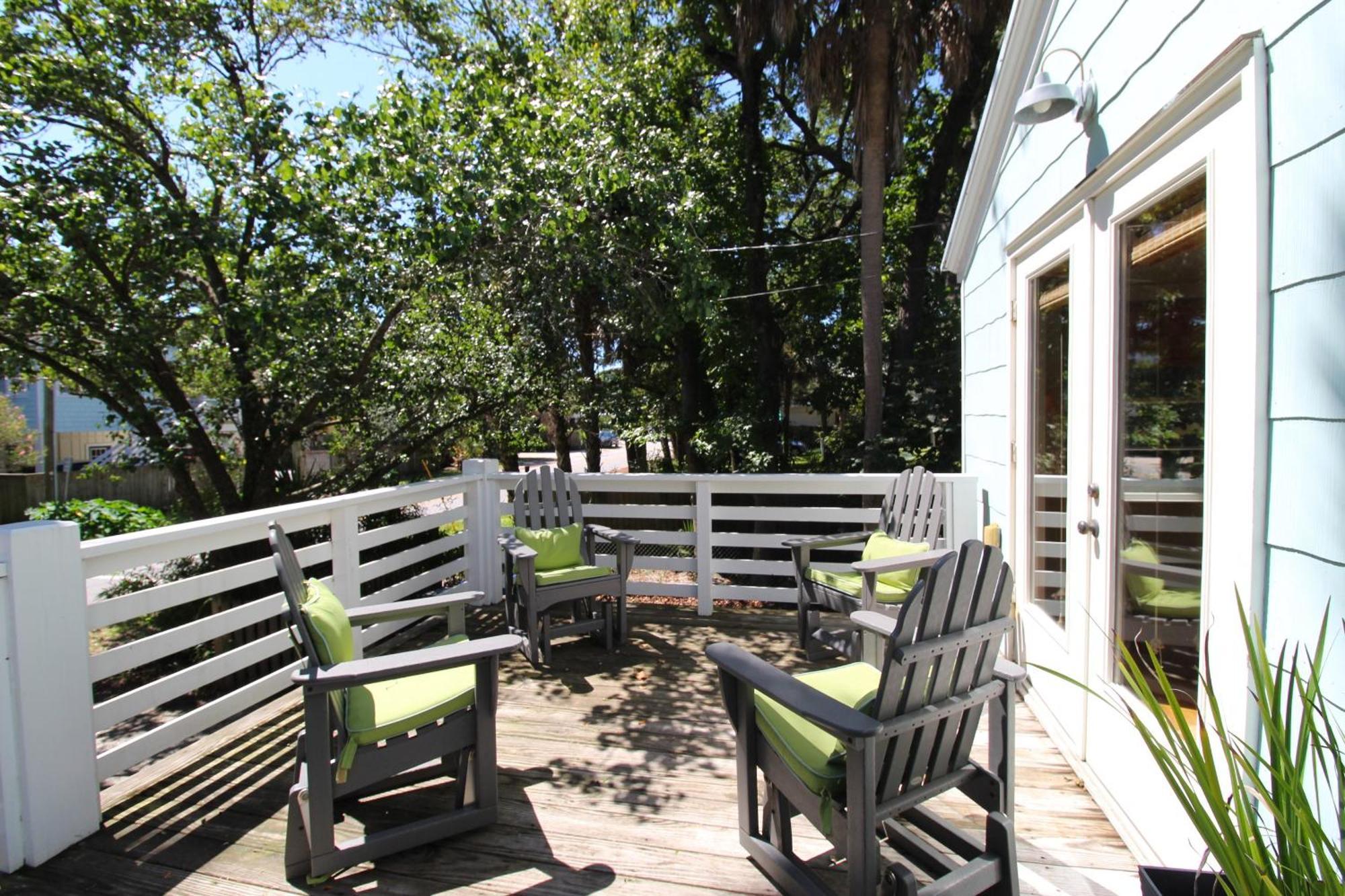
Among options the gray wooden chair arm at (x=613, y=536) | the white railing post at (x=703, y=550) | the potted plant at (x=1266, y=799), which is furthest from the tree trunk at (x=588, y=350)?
the potted plant at (x=1266, y=799)

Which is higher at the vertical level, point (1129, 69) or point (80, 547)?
point (1129, 69)

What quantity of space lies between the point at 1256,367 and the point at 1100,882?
144 centimetres

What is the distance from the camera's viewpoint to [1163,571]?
78.2 inches

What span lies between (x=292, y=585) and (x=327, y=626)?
0.16 metres

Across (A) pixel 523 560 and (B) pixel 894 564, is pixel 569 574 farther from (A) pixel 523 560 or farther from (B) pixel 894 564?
(B) pixel 894 564

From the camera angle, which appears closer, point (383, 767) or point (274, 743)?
point (383, 767)

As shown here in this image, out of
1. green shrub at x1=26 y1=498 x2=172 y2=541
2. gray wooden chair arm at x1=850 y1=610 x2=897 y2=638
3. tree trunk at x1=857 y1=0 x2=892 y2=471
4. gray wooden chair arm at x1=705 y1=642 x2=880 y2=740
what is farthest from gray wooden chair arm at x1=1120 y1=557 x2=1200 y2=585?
green shrub at x1=26 y1=498 x2=172 y2=541

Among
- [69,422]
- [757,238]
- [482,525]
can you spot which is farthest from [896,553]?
[69,422]

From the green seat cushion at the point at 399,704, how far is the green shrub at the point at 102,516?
30.3 ft

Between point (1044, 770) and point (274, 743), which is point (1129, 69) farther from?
point (274, 743)

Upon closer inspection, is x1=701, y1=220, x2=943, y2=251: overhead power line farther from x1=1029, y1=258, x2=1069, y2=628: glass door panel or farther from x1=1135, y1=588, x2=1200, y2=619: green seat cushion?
x1=1135, y1=588, x2=1200, y2=619: green seat cushion

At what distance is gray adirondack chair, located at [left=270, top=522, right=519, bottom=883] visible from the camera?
6.45 ft

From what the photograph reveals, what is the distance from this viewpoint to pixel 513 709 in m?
3.19

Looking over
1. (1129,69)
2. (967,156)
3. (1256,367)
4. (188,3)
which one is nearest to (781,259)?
(967,156)
